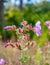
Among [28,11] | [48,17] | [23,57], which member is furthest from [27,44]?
[28,11]

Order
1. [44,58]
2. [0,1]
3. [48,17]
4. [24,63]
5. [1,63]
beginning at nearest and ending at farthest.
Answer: [1,63]
[24,63]
[44,58]
[0,1]
[48,17]

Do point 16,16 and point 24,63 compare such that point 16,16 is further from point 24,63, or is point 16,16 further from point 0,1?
point 24,63

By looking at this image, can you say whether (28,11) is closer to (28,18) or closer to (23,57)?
(28,18)

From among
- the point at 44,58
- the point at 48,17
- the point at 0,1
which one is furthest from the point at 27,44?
the point at 48,17

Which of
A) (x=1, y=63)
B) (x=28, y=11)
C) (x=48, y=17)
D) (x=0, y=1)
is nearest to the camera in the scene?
(x=1, y=63)

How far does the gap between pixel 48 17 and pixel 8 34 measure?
141cm

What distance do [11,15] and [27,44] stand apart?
7923 millimetres

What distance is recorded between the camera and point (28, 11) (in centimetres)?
1012

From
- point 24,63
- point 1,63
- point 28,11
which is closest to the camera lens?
Answer: point 1,63

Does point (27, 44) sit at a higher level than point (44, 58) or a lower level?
higher

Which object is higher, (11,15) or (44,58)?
(44,58)

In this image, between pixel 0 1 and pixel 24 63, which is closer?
pixel 24 63

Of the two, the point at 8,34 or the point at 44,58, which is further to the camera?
the point at 8,34

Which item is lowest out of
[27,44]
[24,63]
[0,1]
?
[0,1]
